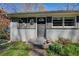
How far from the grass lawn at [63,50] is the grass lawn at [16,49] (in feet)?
2.37

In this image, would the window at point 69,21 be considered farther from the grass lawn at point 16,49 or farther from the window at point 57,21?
the grass lawn at point 16,49

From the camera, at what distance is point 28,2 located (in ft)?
26.2

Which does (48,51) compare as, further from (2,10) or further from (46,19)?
(2,10)

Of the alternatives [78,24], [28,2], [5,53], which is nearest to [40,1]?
[28,2]

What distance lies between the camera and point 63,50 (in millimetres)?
7836

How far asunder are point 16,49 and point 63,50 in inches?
59.3

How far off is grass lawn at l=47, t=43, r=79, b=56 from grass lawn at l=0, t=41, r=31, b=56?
723 millimetres

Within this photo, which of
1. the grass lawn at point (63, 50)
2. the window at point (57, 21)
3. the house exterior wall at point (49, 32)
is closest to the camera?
the grass lawn at point (63, 50)

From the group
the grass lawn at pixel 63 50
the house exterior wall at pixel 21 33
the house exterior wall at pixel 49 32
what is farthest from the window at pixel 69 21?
the house exterior wall at pixel 21 33

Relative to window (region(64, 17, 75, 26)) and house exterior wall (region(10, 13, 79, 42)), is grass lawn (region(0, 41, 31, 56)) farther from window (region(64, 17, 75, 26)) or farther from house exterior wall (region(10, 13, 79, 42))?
window (region(64, 17, 75, 26))

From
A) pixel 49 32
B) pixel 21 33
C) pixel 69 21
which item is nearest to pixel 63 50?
pixel 49 32

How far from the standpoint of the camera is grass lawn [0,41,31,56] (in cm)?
789

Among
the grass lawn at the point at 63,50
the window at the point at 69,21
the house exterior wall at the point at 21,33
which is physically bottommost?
the grass lawn at the point at 63,50

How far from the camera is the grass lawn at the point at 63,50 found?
25.7 feet
